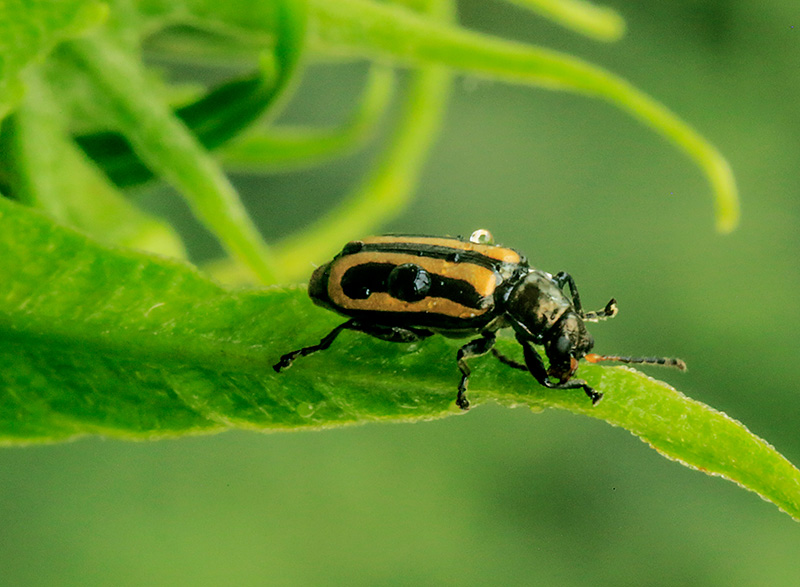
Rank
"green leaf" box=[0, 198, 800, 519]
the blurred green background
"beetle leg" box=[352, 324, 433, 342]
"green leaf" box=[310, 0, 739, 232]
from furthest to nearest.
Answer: the blurred green background < "green leaf" box=[310, 0, 739, 232] < "beetle leg" box=[352, 324, 433, 342] < "green leaf" box=[0, 198, 800, 519]

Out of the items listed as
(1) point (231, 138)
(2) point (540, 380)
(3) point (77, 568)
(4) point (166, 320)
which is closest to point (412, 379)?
(2) point (540, 380)

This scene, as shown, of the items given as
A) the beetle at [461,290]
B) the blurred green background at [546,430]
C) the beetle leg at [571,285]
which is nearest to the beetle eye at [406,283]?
the beetle at [461,290]

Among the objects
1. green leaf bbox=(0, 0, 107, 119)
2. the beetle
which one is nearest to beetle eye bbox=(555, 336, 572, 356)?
the beetle

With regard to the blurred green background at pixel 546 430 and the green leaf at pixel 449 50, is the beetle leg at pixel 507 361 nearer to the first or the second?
the green leaf at pixel 449 50

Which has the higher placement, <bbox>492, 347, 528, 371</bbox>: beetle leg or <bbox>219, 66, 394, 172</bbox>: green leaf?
<bbox>219, 66, 394, 172</bbox>: green leaf

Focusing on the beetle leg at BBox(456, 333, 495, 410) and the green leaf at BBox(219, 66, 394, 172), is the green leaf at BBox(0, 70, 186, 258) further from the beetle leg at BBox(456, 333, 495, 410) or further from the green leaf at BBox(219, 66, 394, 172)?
the beetle leg at BBox(456, 333, 495, 410)
